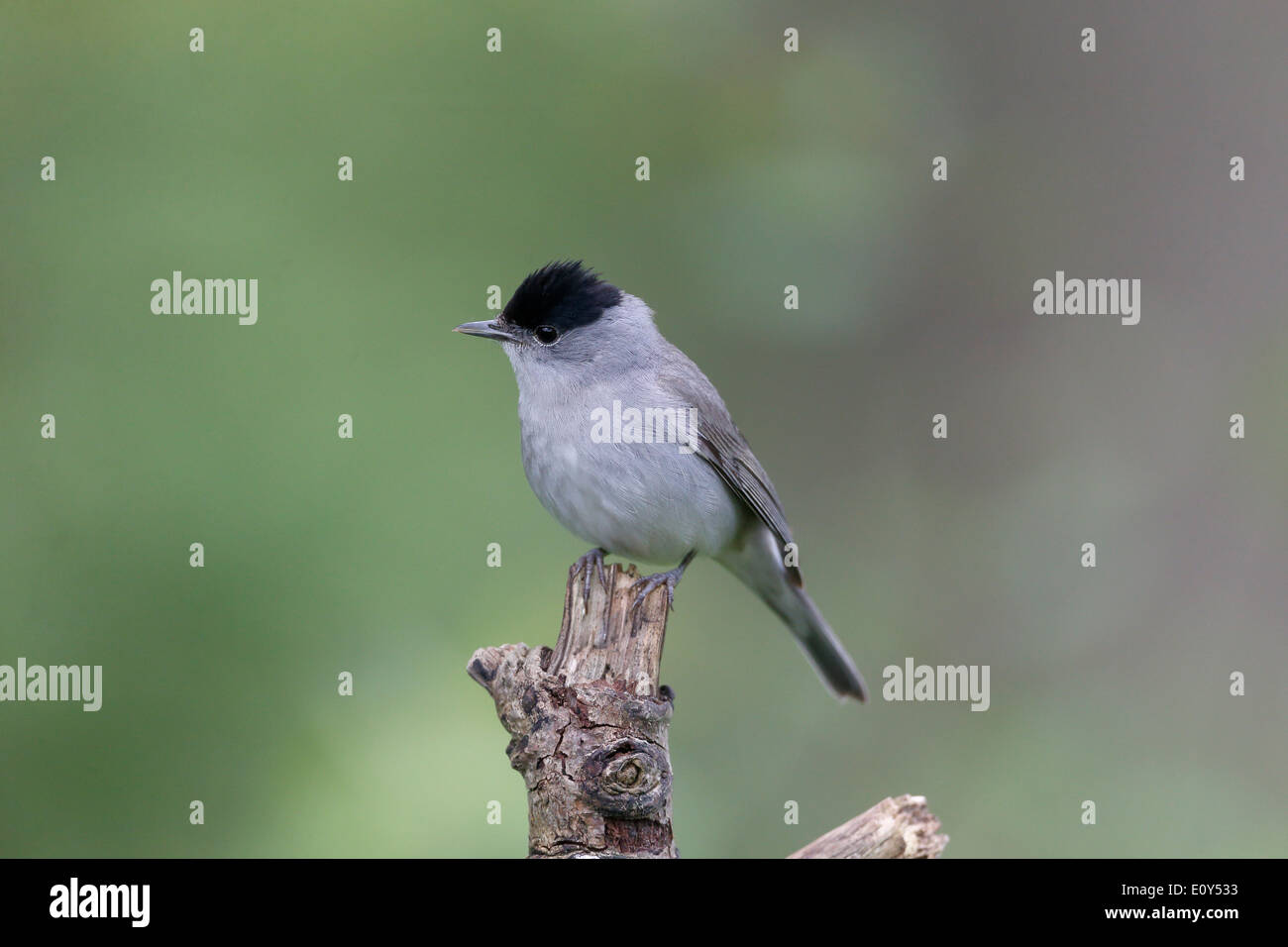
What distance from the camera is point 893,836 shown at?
138 inches

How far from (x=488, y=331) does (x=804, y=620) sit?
212cm

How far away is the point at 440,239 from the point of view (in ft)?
22.3

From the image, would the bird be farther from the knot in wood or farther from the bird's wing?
the knot in wood

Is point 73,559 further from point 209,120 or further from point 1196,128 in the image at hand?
point 1196,128

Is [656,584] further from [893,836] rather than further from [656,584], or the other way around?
[893,836]

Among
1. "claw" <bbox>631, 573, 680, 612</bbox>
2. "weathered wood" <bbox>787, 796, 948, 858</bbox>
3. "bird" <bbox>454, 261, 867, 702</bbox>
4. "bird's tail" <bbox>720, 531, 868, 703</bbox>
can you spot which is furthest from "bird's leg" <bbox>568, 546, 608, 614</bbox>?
"weathered wood" <bbox>787, 796, 948, 858</bbox>

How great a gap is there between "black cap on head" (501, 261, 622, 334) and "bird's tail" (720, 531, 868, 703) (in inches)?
54.3

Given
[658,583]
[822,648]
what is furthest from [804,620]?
[658,583]

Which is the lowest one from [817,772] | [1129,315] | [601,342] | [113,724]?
[817,772]

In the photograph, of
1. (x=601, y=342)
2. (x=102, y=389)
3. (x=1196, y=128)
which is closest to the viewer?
(x=601, y=342)

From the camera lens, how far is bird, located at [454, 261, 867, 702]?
521 centimetres

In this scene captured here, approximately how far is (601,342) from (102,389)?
8.14 feet

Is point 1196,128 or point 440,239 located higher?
point 1196,128

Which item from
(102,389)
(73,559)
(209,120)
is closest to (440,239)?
(209,120)
